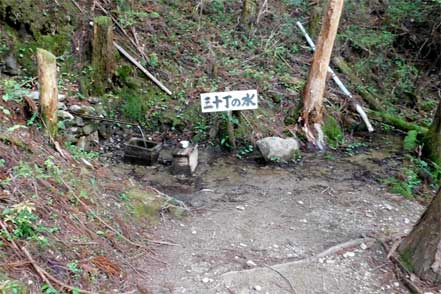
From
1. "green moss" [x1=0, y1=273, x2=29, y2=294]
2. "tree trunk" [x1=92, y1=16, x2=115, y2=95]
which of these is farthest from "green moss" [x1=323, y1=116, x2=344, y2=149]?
"green moss" [x1=0, y1=273, x2=29, y2=294]

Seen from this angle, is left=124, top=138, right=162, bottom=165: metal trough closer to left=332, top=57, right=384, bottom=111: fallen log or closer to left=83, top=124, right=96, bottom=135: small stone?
left=83, top=124, right=96, bottom=135: small stone

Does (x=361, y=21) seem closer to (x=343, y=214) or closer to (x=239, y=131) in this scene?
(x=239, y=131)

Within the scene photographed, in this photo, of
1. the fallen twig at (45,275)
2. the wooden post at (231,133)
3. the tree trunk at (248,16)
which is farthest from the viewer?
the tree trunk at (248,16)

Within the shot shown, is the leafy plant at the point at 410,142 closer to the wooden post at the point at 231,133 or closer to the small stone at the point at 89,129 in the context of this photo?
the wooden post at the point at 231,133

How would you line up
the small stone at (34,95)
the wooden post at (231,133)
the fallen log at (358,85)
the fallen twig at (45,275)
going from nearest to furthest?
the fallen twig at (45,275) → the small stone at (34,95) → the wooden post at (231,133) → the fallen log at (358,85)

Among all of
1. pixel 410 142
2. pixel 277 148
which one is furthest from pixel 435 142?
pixel 277 148

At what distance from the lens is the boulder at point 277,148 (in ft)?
23.3

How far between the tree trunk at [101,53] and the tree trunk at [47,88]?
1.90 meters

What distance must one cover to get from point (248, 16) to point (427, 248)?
8.11 metres

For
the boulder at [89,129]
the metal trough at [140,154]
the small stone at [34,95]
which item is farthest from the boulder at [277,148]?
the small stone at [34,95]

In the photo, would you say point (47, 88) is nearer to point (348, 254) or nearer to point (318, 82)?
point (348, 254)

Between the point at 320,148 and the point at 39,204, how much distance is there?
5240mm

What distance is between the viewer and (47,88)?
529 centimetres

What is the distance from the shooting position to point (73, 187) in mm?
4387
